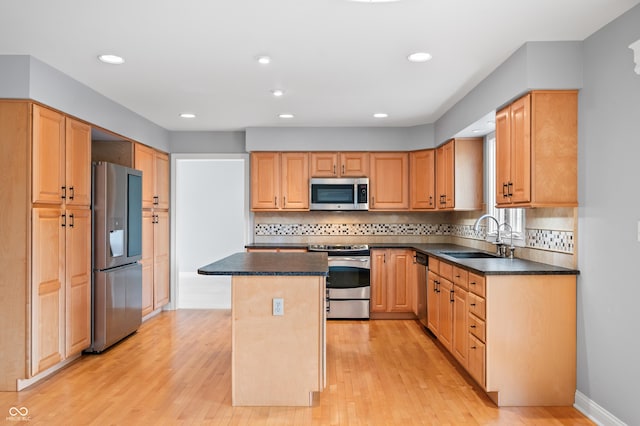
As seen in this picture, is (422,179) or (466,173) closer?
(466,173)

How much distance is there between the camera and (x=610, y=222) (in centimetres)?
274

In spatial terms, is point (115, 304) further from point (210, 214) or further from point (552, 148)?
point (210, 214)

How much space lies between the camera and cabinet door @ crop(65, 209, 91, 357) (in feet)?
12.4

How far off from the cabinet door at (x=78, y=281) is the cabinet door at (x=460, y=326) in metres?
3.15

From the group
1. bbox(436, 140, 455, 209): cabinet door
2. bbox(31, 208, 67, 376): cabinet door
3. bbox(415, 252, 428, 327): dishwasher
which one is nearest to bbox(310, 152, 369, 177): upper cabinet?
bbox(436, 140, 455, 209): cabinet door

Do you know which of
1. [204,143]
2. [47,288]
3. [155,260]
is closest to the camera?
[47,288]

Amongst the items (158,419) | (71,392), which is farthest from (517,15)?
(71,392)

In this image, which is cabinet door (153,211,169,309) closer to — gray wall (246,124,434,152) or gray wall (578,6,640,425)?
gray wall (246,124,434,152)

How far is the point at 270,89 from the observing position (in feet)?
13.6

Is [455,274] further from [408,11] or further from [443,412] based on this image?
[408,11]

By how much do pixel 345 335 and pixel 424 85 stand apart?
2615 mm

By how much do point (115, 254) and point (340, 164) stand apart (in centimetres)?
287

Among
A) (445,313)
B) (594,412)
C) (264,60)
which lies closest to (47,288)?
(264,60)

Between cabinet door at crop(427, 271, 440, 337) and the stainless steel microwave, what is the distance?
147 cm
